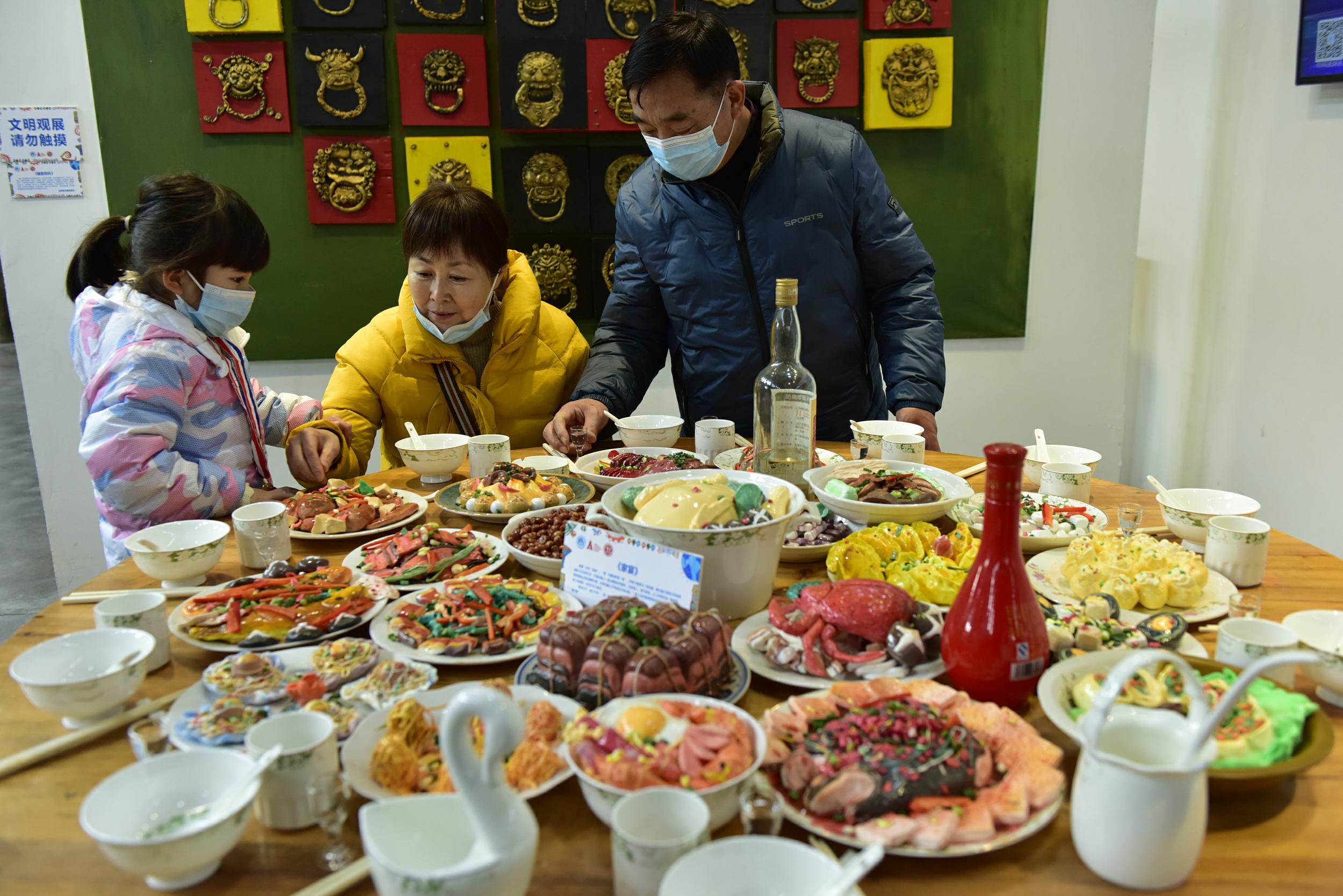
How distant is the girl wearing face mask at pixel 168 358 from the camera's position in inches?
73.6

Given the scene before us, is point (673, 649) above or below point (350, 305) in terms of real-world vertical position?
below

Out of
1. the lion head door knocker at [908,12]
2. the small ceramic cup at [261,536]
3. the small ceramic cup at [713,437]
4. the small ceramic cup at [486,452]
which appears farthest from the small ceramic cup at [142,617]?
the lion head door knocker at [908,12]

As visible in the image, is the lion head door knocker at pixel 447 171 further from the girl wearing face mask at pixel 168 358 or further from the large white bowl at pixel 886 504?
the large white bowl at pixel 886 504

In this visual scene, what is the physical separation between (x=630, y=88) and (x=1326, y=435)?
8.69 feet

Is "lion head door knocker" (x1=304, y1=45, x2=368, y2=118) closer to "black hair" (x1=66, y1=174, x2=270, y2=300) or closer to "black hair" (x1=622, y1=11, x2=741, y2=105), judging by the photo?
"black hair" (x1=66, y1=174, x2=270, y2=300)

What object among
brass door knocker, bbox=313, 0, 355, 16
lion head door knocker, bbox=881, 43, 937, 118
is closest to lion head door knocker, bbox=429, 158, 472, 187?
brass door knocker, bbox=313, 0, 355, 16

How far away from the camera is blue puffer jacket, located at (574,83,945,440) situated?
8.39 ft

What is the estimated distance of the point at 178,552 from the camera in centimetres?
149

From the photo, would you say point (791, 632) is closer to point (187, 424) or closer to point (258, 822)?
point (258, 822)

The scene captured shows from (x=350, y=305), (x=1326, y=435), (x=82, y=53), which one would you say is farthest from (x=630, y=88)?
(x=1326, y=435)

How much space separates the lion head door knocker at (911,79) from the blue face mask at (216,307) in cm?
257

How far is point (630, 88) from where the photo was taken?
2.30m

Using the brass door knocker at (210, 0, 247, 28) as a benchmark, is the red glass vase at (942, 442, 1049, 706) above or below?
below

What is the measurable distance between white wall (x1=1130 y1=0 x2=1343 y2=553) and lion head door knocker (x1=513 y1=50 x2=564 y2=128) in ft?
8.33
